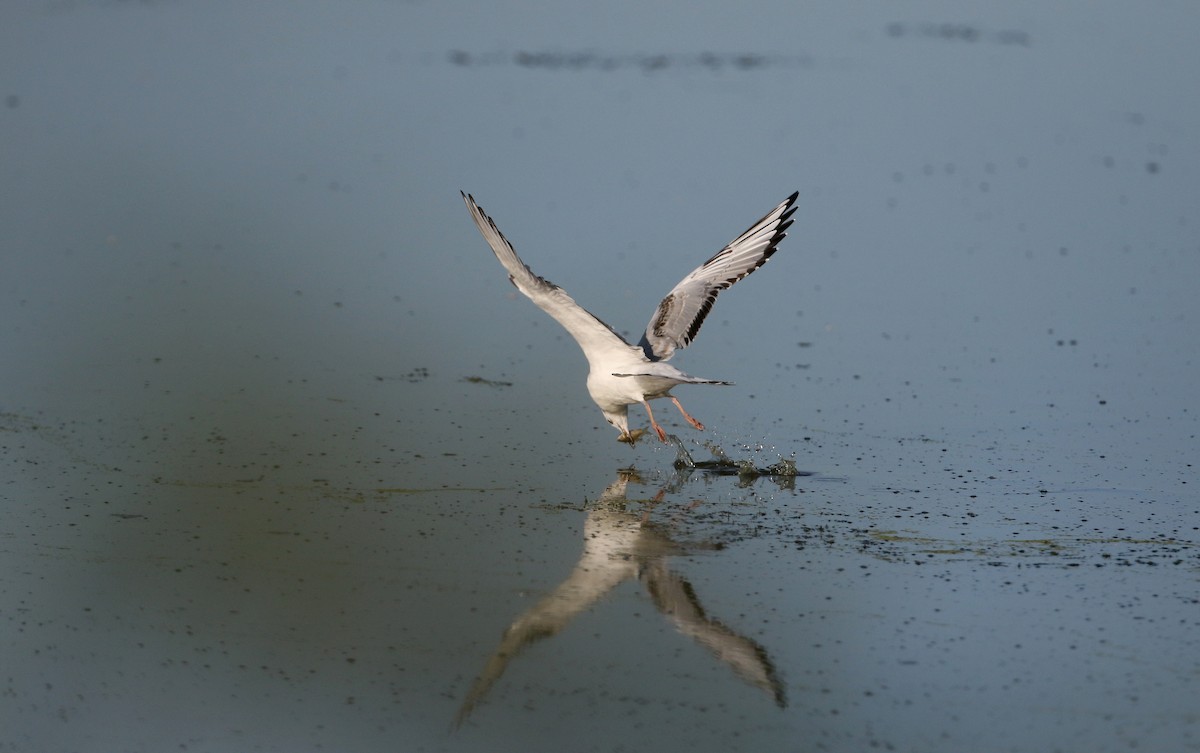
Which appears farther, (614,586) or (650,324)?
(650,324)

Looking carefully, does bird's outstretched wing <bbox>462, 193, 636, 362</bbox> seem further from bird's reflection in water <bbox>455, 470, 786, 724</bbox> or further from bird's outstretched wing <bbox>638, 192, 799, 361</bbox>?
bird's reflection in water <bbox>455, 470, 786, 724</bbox>

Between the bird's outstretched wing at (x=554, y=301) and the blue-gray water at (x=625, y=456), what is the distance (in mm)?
684

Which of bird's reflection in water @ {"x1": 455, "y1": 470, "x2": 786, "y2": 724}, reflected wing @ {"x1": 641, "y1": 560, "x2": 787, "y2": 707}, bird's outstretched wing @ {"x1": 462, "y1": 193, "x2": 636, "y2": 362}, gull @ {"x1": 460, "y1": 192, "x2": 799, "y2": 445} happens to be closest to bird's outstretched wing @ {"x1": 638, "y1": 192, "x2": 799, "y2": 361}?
gull @ {"x1": 460, "y1": 192, "x2": 799, "y2": 445}

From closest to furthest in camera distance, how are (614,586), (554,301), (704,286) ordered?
1. (614,586)
2. (554,301)
3. (704,286)

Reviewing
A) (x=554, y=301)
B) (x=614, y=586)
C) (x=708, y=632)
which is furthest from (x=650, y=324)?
(x=708, y=632)

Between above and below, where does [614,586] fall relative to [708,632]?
above

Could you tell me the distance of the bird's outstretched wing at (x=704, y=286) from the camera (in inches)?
371

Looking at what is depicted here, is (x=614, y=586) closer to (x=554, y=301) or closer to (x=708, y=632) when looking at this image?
(x=708, y=632)

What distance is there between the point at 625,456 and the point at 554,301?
110cm

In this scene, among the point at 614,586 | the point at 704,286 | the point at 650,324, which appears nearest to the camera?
the point at 614,586

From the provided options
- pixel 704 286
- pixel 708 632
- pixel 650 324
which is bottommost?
pixel 708 632

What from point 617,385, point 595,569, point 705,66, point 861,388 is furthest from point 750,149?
point 595,569

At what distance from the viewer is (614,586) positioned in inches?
280

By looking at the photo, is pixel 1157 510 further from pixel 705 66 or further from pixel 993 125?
pixel 705 66
